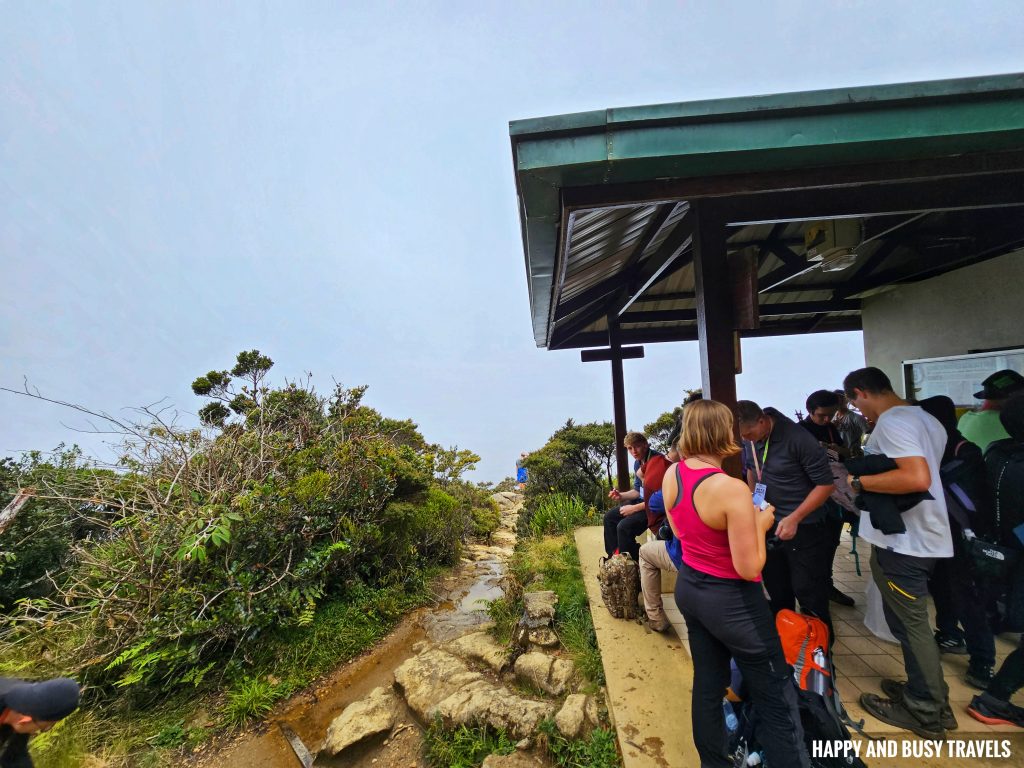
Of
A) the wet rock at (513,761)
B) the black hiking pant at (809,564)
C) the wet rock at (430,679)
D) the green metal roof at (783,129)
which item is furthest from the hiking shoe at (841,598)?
the green metal roof at (783,129)

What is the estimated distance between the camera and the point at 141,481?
4.25 meters

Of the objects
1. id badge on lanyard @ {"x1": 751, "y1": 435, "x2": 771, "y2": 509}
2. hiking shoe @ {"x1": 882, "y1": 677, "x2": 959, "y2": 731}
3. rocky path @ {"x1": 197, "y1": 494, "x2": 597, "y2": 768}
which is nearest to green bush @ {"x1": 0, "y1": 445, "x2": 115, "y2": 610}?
rocky path @ {"x1": 197, "y1": 494, "x2": 597, "y2": 768}

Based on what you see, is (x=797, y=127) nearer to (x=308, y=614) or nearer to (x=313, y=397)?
(x=308, y=614)

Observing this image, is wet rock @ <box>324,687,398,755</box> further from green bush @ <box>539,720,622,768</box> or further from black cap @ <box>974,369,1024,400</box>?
black cap @ <box>974,369,1024,400</box>

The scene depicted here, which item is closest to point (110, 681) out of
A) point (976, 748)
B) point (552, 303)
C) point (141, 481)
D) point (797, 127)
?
point (141, 481)

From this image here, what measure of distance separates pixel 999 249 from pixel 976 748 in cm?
405

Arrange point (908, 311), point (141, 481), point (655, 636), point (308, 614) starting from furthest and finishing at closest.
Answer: point (908, 311)
point (141, 481)
point (308, 614)
point (655, 636)

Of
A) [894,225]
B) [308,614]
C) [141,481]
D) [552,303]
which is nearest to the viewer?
[894,225]

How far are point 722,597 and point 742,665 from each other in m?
0.30

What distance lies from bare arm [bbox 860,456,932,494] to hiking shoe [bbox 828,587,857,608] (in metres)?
1.72

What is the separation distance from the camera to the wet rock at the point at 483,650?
3.41 metres

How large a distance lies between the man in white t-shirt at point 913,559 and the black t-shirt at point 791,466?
0.20m

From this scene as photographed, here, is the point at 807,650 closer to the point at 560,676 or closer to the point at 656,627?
the point at 656,627

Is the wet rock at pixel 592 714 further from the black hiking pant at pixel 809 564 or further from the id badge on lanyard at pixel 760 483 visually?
the id badge on lanyard at pixel 760 483
